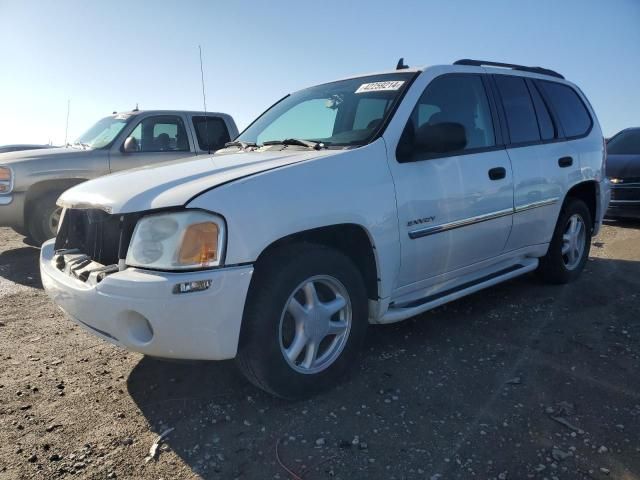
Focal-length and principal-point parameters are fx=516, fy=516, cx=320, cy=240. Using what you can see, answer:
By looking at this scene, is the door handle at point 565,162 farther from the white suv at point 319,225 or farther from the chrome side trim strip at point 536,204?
the chrome side trim strip at point 536,204

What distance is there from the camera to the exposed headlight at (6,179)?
20.2ft

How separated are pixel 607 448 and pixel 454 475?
0.74m

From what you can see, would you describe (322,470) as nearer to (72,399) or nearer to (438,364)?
(438,364)

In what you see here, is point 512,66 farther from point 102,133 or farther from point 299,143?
point 102,133

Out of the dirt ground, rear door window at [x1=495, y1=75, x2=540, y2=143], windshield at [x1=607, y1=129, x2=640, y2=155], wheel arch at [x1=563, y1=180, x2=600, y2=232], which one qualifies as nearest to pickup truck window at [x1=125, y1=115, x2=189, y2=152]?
the dirt ground

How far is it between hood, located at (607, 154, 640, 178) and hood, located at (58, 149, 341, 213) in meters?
6.72

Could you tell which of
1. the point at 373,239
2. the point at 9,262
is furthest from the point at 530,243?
the point at 9,262

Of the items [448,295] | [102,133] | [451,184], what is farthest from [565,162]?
[102,133]

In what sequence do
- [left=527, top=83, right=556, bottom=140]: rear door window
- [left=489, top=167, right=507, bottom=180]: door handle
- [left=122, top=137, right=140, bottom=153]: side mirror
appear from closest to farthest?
[left=489, top=167, right=507, bottom=180]: door handle → [left=527, top=83, right=556, bottom=140]: rear door window → [left=122, top=137, right=140, bottom=153]: side mirror

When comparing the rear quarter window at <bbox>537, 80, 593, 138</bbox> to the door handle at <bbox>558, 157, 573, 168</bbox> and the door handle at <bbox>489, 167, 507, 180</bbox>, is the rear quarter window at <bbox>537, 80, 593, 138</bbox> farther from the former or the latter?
the door handle at <bbox>489, 167, 507, 180</bbox>

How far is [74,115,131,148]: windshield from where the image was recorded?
23.1 ft

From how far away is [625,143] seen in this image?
8.84 m

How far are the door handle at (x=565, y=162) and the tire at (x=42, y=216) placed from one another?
552 centimetres

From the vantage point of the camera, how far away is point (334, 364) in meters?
2.82
